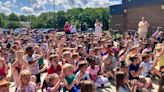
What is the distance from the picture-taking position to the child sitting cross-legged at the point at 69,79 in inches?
296

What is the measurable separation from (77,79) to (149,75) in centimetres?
411

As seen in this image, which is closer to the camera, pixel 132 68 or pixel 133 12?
pixel 132 68

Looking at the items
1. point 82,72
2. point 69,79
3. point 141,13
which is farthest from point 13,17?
point 69,79

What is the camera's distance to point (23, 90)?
643cm

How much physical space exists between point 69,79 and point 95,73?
274 cm

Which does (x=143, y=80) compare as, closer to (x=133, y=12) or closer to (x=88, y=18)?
(x=133, y=12)

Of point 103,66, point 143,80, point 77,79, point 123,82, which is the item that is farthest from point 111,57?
point 123,82

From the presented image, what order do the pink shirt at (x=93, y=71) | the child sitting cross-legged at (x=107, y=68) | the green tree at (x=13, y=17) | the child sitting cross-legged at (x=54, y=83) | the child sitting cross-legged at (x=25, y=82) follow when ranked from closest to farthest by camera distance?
the child sitting cross-legged at (x=25, y=82) < the child sitting cross-legged at (x=54, y=83) < the pink shirt at (x=93, y=71) < the child sitting cross-legged at (x=107, y=68) < the green tree at (x=13, y=17)

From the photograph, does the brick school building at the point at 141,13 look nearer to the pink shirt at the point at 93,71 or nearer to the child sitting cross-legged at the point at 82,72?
the pink shirt at the point at 93,71

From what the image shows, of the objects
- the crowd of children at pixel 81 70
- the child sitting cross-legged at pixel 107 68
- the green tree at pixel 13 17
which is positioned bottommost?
the green tree at pixel 13 17

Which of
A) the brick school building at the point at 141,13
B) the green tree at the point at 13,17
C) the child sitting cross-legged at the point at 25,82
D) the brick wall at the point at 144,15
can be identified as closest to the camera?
the child sitting cross-legged at the point at 25,82

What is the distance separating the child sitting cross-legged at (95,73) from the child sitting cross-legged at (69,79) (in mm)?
2133

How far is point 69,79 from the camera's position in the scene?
310 inches

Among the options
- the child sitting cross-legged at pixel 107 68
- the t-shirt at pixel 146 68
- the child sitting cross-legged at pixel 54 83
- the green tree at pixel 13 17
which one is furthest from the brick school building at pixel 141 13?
the green tree at pixel 13 17
